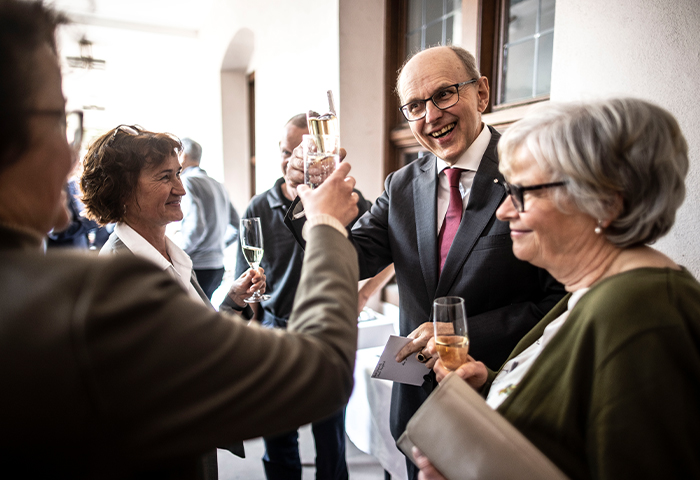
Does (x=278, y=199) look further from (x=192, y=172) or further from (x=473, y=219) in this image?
(x=192, y=172)


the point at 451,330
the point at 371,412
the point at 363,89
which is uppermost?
the point at 363,89

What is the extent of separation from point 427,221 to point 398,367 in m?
0.52

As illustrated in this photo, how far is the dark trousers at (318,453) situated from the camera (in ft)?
7.45

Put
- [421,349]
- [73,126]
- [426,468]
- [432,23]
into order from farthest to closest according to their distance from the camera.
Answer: [432,23], [421,349], [426,468], [73,126]

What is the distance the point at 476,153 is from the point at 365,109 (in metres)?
2.05

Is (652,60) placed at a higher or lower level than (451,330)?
higher

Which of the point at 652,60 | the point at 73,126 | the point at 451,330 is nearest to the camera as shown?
the point at 73,126

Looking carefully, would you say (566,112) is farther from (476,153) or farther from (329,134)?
(476,153)

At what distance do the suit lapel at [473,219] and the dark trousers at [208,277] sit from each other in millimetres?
2805

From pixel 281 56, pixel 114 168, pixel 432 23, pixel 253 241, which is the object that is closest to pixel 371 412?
pixel 253 241

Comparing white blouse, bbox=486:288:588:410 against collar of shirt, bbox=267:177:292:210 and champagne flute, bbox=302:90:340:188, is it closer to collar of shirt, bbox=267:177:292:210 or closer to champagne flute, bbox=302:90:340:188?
champagne flute, bbox=302:90:340:188

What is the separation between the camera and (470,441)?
870 millimetres

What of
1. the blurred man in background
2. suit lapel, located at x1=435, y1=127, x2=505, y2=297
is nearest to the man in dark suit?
suit lapel, located at x1=435, y1=127, x2=505, y2=297

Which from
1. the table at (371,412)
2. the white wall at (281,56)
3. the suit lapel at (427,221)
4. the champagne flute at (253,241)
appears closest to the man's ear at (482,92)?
the suit lapel at (427,221)
